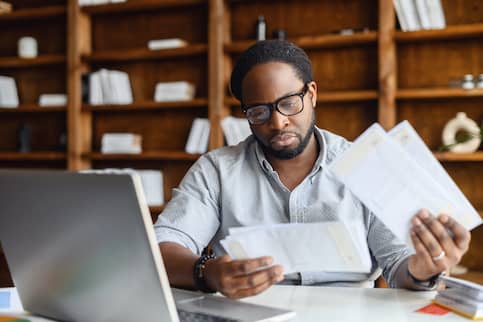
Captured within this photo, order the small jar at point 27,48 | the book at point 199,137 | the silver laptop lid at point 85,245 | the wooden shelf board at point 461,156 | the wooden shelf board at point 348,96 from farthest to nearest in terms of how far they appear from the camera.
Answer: the small jar at point 27,48 → the book at point 199,137 → the wooden shelf board at point 348,96 → the wooden shelf board at point 461,156 → the silver laptop lid at point 85,245

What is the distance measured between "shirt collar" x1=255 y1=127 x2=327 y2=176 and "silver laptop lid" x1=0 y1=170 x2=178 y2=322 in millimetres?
756

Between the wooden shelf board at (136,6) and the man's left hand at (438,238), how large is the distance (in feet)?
8.86

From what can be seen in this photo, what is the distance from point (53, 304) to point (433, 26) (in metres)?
2.59

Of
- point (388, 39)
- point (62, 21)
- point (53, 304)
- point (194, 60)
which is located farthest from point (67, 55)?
point (53, 304)

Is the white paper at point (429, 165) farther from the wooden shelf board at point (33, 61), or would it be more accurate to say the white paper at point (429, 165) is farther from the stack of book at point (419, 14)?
the wooden shelf board at point (33, 61)

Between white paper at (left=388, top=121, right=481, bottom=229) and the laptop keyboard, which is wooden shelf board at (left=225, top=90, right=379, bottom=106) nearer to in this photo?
white paper at (left=388, top=121, right=481, bottom=229)

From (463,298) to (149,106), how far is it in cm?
276

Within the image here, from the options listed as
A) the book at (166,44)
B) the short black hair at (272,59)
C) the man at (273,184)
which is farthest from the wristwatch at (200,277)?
the book at (166,44)

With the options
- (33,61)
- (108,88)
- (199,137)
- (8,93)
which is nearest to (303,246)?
(199,137)

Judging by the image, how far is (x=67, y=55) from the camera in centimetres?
384

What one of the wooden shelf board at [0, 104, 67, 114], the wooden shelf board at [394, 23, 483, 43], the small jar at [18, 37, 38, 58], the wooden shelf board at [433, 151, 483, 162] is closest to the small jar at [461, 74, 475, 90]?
the wooden shelf board at [394, 23, 483, 43]

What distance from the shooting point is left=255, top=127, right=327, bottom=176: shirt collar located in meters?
1.63

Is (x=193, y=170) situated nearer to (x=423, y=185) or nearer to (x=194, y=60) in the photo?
(x=423, y=185)

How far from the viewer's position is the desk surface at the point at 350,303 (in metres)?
1.12
